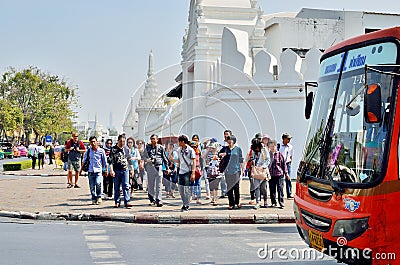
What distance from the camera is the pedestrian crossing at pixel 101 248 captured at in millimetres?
7761

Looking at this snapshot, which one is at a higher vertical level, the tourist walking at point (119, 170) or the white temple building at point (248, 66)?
the white temple building at point (248, 66)

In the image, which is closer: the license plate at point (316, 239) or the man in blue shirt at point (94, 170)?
the license plate at point (316, 239)

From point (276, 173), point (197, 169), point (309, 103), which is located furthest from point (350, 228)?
point (197, 169)

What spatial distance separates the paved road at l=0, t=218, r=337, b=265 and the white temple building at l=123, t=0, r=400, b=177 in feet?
21.9

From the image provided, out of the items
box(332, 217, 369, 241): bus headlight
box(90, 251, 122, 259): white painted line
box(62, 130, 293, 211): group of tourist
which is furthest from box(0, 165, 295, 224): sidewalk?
box(332, 217, 369, 241): bus headlight

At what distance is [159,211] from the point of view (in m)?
13.0

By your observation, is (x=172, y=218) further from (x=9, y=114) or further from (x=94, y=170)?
(x=9, y=114)

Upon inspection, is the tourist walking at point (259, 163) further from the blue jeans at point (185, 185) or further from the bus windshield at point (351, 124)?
the bus windshield at point (351, 124)

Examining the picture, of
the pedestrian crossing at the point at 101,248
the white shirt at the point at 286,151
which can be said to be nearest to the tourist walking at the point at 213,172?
the white shirt at the point at 286,151

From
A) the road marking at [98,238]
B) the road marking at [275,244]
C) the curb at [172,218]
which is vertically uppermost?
the curb at [172,218]

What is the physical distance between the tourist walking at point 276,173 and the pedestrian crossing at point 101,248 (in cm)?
460

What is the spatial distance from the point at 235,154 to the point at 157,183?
2017mm

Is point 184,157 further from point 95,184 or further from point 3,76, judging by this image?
point 3,76

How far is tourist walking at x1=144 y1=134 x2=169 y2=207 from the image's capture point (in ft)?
44.8
